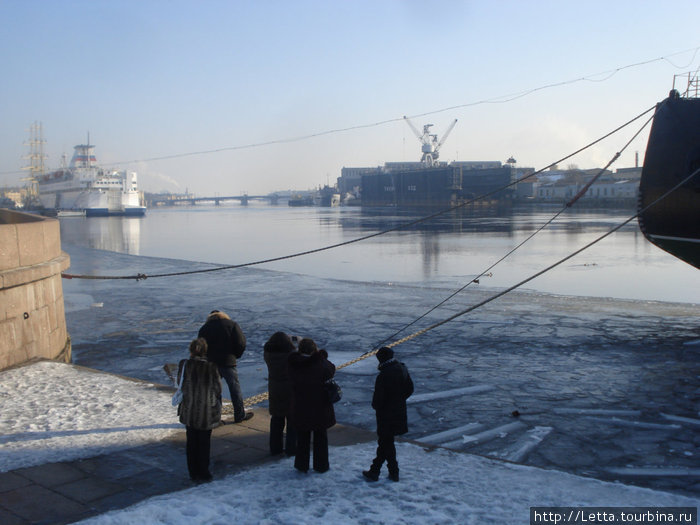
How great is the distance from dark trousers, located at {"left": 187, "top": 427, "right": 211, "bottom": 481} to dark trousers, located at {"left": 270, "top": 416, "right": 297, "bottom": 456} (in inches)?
33.7

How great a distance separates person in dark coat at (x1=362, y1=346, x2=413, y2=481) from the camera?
5180 millimetres

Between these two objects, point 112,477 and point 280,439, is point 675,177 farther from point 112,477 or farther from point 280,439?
point 112,477

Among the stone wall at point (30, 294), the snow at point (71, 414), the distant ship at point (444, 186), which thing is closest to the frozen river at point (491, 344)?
the stone wall at point (30, 294)

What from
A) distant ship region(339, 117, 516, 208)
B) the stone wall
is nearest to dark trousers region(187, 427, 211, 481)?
the stone wall

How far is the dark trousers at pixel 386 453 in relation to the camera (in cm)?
520

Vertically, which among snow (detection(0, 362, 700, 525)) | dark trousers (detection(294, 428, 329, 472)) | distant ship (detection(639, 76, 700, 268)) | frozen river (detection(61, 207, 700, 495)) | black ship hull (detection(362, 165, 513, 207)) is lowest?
frozen river (detection(61, 207, 700, 495))

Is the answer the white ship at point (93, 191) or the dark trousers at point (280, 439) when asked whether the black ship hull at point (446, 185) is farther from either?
the dark trousers at point (280, 439)

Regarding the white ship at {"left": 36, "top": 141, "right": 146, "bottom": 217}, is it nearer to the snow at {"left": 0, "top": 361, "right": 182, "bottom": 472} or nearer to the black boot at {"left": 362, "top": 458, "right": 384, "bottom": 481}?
the snow at {"left": 0, "top": 361, "right": 182, "bottom": 472}

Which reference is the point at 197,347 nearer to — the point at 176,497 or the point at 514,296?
the point at 176,497

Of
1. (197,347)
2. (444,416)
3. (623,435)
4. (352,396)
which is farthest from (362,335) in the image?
(197,347)

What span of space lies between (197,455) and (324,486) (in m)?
1.15

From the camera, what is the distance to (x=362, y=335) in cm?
Result: 1349

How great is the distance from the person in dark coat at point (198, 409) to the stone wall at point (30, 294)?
4.76 meters

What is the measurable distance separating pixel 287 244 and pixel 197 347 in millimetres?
42035
